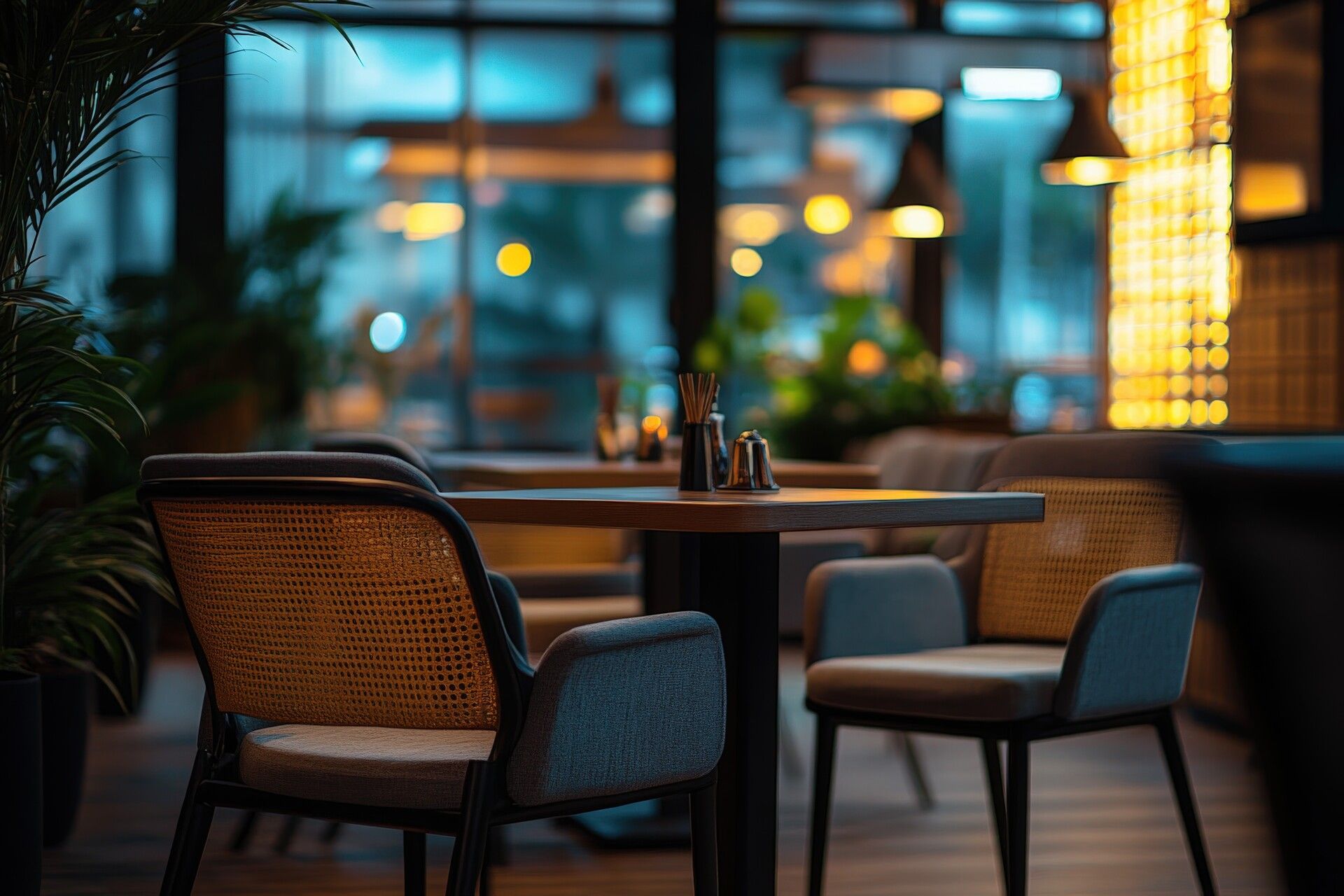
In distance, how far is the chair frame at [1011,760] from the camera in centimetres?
240

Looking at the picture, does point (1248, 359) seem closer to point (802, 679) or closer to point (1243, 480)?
point (802, 679)

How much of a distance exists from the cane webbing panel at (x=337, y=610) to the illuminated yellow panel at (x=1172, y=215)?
4.69 m

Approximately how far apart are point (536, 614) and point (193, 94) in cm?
500

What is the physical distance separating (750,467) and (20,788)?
1.32 metres

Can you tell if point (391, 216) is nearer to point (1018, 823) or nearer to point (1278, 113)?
point (1278, 113)

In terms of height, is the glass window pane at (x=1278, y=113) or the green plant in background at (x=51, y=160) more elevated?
the glass window pane at (x=1278, y=113)

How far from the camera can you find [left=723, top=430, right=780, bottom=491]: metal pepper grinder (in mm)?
2508

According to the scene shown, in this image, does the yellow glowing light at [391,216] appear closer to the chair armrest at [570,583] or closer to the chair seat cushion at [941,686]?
the chair armrest at [570,583]

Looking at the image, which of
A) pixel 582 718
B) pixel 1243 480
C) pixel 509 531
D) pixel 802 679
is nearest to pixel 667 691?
pixel 582 718

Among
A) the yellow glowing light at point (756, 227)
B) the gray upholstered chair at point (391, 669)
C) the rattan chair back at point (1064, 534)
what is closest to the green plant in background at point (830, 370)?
the yellow glowing light at point (756, 227)

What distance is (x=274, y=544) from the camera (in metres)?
1.78

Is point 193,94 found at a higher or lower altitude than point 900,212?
higher

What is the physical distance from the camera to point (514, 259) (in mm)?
7922

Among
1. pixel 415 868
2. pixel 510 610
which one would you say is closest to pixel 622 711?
pixel 510 610
